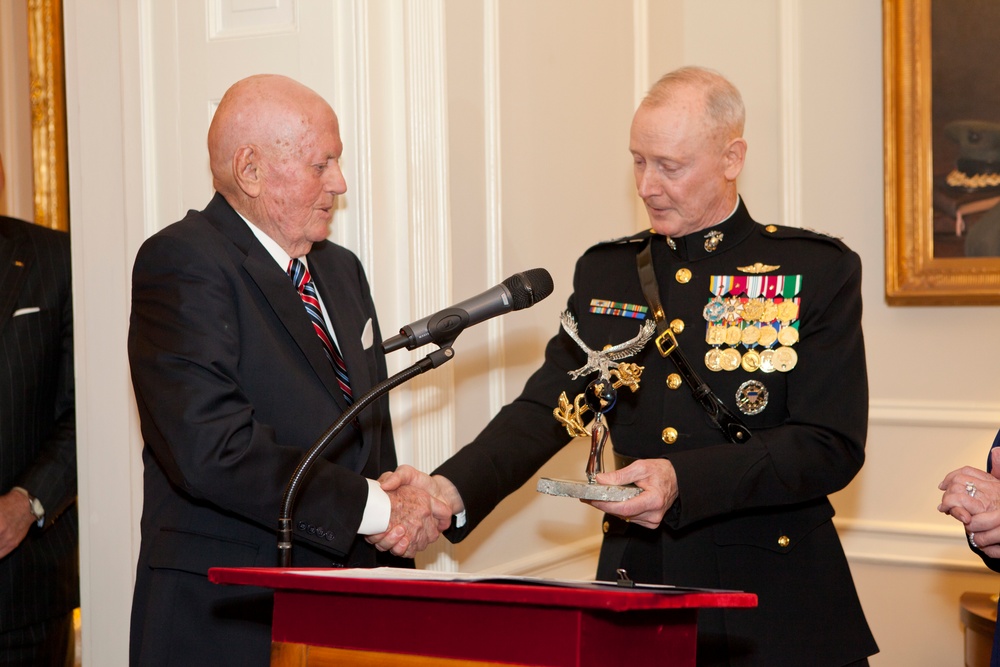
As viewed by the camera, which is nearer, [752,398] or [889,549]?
[752,398]

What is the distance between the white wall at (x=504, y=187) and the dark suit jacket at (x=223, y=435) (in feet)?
1.86

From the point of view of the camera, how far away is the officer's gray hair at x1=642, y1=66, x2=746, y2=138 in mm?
2611

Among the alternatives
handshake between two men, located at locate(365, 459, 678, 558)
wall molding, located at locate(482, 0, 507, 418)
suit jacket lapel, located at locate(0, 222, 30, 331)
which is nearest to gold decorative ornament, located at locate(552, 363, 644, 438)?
handshake between two men, located at locate(365, 459, 678, 558)

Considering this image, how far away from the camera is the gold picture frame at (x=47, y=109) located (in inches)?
203

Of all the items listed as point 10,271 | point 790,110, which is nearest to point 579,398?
point 10,271

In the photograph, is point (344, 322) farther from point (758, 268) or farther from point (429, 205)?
point (758, 268)

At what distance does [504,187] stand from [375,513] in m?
1.44

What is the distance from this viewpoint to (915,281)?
4051mm

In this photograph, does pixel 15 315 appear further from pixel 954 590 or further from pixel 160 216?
pixel 954 590

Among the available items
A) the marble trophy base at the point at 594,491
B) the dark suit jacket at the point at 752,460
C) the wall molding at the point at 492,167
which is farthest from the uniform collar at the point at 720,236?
the wall molding at the point at 492,167

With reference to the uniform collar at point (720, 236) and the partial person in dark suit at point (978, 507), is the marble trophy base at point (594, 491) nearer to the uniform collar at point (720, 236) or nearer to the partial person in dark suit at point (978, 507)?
the partial person in dark suit at point (978, 507)

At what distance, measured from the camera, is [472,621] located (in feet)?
4.92

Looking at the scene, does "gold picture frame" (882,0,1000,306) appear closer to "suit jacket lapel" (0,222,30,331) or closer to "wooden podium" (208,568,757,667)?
"wooden podium" (208,568,757,667)

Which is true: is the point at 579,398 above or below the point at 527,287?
below
